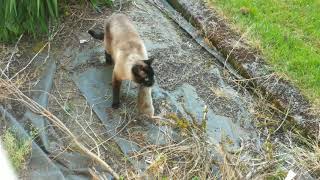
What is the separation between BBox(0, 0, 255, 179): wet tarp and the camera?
4562mm

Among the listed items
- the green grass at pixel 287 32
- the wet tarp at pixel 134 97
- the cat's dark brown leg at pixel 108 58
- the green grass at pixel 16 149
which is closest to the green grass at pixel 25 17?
the wet tarp at pixel 134 97

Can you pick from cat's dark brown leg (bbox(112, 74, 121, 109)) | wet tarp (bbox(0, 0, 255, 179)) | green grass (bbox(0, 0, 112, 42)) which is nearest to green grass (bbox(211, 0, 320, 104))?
wet tarp (bbox(0, 0, 255, 179))

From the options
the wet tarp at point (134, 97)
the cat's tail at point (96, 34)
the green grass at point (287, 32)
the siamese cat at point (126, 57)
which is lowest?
the wet tarp at point (134, 97)

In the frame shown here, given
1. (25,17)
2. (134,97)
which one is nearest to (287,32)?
(134,97)

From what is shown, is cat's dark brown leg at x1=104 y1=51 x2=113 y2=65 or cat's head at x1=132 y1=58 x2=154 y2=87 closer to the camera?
cat's head at x1=132 y1=58 x2=154 y2=87

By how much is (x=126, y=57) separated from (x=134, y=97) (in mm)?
575

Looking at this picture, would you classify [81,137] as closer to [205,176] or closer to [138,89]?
[138,89]

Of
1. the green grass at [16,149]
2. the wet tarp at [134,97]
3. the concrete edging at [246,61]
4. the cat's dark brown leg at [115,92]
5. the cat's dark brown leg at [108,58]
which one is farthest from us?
the cat's dark brown leg at [108,58]

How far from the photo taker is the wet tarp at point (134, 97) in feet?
15.0

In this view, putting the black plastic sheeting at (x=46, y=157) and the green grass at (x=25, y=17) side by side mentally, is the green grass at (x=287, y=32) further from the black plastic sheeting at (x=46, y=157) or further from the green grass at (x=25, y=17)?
the black plastic sheeting at (x=46, y=157)

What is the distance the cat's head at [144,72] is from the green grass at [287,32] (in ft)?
5.33

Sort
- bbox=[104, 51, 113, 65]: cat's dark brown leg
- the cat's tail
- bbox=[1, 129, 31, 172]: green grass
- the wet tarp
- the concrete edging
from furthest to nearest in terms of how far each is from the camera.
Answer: the cat's tail → bbox=[104, 51, 113, 65]: cat's dark brown leg → the concrete edging → the wet tarp → bbox=[1, 129, 31, 172]: green grass

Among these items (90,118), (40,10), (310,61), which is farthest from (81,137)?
(310,61)

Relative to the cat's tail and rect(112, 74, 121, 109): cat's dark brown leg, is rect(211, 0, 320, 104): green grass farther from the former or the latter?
rect(112, 74, 121, 109): cat's dark brown leg
